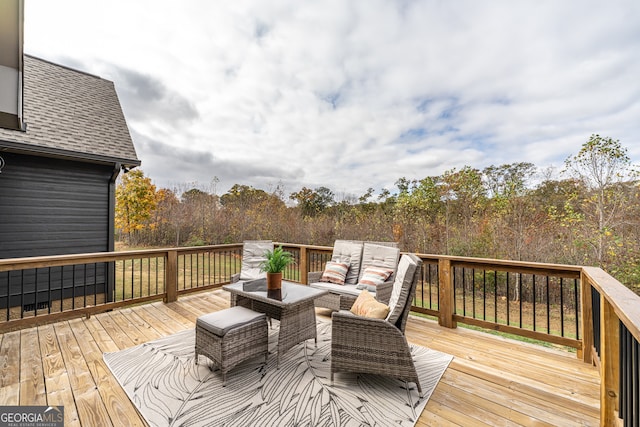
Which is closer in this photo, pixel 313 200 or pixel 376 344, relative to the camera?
pixel 376 344

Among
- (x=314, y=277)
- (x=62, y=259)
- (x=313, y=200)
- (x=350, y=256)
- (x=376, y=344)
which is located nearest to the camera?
(x=376, y=344)

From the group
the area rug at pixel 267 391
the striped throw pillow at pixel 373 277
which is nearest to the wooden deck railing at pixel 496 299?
the striped throw pillow at pixel 373 277

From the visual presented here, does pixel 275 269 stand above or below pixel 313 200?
below

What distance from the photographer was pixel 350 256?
4.24 metres

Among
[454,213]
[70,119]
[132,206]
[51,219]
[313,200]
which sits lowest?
[51,219]

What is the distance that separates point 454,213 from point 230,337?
6.42 m

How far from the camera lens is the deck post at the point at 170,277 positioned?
14.6 feet

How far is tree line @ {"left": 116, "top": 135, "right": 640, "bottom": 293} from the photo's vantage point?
16.1 feet

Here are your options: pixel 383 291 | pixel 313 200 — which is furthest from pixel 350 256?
pixel 313 200

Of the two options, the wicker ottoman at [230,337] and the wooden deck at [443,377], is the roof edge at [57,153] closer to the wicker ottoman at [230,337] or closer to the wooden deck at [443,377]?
the wooden deck at [443,377]

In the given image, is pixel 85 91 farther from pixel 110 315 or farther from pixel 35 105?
pixel 110 315

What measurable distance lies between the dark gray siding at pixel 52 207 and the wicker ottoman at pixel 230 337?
450 cm

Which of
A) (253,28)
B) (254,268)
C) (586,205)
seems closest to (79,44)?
(253,28)

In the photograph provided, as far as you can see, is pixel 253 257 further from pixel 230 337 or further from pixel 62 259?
pixel 62 259
